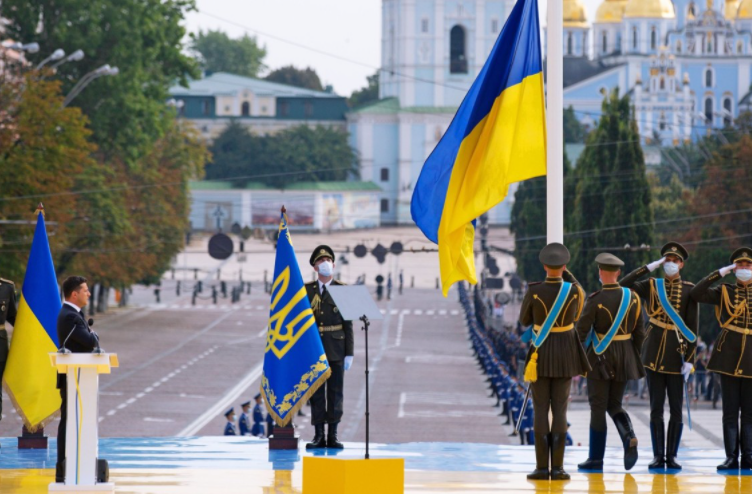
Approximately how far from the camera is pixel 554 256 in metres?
12.4

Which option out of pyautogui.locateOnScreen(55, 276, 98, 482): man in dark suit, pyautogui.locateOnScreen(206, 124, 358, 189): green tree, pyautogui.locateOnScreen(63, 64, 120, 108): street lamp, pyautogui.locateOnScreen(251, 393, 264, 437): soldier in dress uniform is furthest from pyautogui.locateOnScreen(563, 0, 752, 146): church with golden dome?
pyautogui.locateOnScreen(55, 276, 98, 482): man in dark suit

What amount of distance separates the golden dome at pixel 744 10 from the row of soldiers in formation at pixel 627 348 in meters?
126

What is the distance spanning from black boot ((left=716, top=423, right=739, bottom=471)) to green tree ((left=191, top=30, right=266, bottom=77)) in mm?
134640

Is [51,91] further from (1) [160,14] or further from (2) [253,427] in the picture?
(2) [253,427]

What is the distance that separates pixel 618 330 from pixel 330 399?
2801mm

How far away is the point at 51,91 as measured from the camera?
41.2 meters

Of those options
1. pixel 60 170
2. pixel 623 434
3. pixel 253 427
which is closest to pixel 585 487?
pixel 623 434

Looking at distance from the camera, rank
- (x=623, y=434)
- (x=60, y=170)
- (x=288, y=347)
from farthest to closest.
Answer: (x=60, y=170)
(x=288, y=347)
(x=623, y=434)

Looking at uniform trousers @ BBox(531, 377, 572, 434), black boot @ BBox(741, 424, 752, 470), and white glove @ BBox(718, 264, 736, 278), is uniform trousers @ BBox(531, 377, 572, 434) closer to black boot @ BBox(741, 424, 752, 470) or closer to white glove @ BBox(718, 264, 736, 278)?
white glove @ BBox(718, 264, 736, 278)

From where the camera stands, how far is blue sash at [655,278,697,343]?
13438 mm

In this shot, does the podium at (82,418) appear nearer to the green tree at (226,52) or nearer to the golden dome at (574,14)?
the golden dome at (574,14)

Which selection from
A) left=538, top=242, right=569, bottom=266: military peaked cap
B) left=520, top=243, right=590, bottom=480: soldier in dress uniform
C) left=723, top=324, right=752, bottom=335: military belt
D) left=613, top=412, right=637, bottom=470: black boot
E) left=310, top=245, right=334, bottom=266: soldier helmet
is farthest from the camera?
left=310, top=245, right=334, bottom=266: soldier helmet

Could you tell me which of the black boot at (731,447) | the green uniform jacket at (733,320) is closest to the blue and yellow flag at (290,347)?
the green uniform jacket at (733,320)

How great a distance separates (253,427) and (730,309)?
17387 mm
